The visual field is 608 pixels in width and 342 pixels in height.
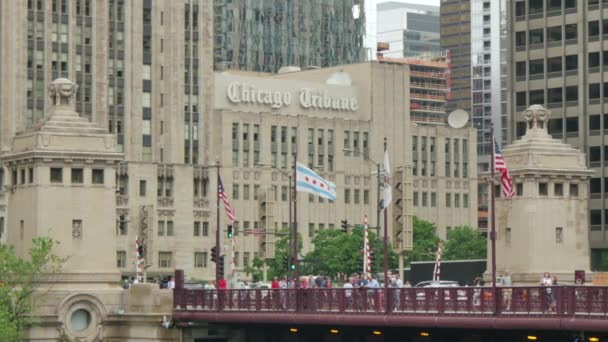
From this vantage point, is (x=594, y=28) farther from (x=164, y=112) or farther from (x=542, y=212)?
(x=164, y=112)

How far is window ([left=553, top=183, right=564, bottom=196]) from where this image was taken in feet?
336

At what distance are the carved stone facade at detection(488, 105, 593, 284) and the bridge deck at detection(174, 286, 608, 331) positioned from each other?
20802 mm

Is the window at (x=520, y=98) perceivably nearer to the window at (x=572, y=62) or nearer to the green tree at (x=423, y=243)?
the window at (x=572, y=62)

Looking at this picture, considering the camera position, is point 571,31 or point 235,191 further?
point 235,191

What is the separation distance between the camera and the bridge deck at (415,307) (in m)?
64.8

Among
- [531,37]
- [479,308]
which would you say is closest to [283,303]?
[479,308]

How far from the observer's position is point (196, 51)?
18900 centimetres

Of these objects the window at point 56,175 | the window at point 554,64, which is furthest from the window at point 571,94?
the window at point 56,175

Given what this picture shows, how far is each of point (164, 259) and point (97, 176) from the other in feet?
308

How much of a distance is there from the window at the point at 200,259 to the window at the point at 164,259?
9.45 feet

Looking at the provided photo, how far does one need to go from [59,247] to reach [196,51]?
9887 centimetres

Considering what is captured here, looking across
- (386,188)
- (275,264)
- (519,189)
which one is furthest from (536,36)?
(386,188)

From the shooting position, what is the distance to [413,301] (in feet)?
239

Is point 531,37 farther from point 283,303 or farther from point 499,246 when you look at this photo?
point 283,303
